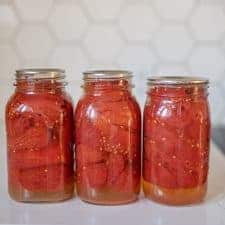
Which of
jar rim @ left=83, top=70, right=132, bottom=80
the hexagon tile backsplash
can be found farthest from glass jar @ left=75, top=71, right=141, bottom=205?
Result: the hexagon tile backsplash

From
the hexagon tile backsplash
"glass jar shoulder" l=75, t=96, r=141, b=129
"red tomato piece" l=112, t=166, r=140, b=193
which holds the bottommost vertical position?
"red tomato piece" l=112, t=166, r=140, b=193

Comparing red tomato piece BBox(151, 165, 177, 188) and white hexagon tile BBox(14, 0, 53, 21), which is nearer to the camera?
red tomato piece BBox(151, 165, 177, 188)

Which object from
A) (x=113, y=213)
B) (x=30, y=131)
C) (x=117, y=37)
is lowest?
(x=113, y=213)

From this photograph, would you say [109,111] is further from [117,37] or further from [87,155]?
[117,37]

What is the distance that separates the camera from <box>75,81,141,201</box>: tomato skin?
0.64 metres

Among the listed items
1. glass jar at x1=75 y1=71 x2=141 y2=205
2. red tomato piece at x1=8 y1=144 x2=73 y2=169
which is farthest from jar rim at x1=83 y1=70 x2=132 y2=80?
red tomato piece at x1=8 y1=144 x2=73 y2=169

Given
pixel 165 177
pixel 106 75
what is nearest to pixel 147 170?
pixel 165 177

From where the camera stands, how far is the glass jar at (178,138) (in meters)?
0.64

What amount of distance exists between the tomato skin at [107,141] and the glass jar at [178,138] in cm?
3

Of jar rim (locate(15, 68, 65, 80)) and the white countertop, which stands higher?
jar rim (locate(15, 68, 65, 80))

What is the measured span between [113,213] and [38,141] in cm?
14

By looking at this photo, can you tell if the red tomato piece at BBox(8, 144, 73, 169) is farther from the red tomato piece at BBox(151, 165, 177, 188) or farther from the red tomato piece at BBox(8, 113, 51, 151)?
the red tomato piece at BBox(151, 165, 177, 188)

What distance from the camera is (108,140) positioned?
2.11 feet

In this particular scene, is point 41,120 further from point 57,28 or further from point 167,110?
point 57,28
